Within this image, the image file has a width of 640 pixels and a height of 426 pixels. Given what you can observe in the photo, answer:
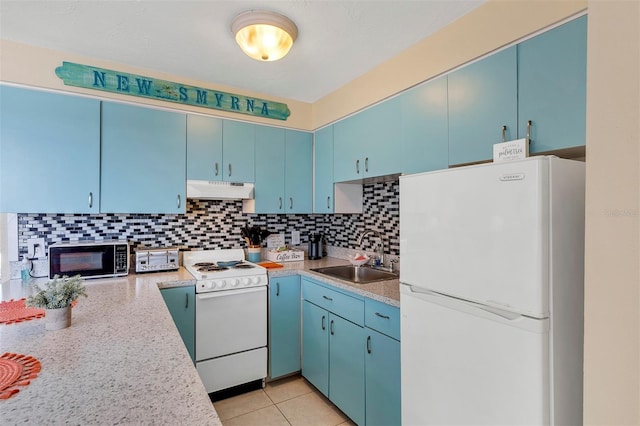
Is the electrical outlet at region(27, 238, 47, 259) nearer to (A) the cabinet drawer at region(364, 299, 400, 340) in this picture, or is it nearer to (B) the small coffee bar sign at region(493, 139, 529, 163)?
(A) the cabinet drawer at region(364, 299, 400, 340)

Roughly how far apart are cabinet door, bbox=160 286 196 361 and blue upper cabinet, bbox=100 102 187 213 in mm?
659

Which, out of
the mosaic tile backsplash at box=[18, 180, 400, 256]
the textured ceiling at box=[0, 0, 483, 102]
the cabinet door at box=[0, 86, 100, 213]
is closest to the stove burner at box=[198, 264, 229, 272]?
the mosaic tile backsplash at box=[18, 180, 400, 256]

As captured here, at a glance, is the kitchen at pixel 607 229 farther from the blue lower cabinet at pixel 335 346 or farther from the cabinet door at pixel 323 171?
the cabinet door at pixel 323 171

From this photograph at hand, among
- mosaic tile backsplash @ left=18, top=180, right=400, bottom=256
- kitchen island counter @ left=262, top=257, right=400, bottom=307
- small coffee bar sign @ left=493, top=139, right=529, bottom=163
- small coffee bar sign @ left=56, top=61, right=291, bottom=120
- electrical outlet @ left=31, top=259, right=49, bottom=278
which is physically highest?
small coffee bar sign @ left=56, top=61, right=291, bottom=120

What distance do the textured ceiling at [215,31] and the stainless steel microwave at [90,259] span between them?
1.32 m

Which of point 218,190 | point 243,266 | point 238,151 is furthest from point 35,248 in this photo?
point 238,151

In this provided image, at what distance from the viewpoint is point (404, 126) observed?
2.10 meters

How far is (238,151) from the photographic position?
2.80m

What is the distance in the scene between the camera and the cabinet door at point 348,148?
8.31 feet

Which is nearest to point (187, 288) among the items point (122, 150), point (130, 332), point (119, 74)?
point (130, 332)

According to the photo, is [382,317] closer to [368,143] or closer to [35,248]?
[368,143]

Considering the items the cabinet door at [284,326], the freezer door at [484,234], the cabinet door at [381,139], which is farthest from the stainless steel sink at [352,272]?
the freezer door at [484,234]

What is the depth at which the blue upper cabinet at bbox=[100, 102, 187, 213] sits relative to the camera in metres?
2.30

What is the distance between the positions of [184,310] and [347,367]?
3.92 ft
